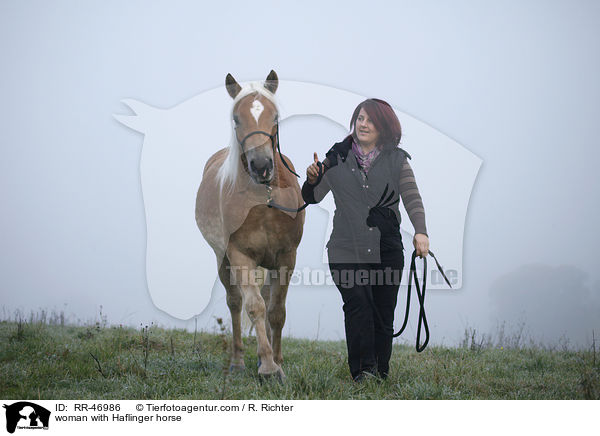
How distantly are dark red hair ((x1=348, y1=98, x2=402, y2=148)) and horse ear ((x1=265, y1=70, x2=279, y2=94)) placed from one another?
2.35 ft

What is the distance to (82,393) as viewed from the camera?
3.95 meters

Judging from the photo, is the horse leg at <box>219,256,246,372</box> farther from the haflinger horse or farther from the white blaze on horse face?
the white blaze on horse face

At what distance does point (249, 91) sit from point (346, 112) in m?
0.92

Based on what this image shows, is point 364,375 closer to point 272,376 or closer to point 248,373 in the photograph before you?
point 272,376

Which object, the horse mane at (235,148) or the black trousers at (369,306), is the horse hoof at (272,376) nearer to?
the black trousers at (369,306)

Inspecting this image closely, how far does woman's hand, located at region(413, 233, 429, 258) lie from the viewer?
3.95m

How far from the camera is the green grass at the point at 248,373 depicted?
379 centimetres

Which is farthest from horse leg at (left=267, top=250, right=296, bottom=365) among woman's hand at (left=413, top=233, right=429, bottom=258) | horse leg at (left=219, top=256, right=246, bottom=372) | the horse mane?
woman's hand at (left=413, top=233, right=429, bottom=258)

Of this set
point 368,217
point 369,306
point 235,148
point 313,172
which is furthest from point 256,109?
point 369,306
